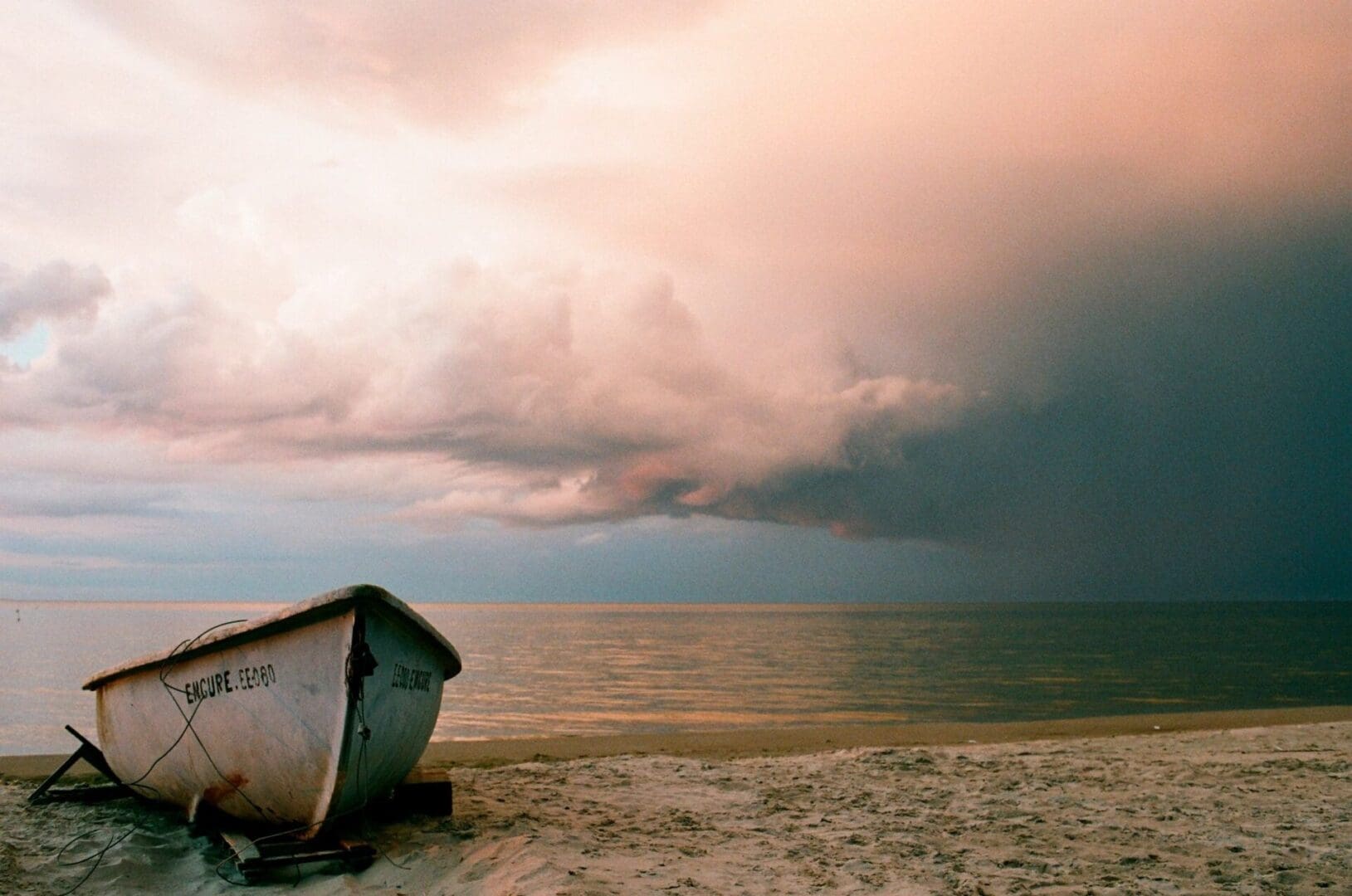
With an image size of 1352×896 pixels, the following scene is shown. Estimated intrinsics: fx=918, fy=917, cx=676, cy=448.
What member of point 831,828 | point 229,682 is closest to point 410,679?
point 229,682

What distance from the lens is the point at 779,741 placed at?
13.2 m

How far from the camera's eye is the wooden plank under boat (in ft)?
20.2

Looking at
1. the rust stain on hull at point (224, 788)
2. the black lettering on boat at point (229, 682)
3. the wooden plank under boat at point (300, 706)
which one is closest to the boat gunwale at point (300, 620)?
the wooden plank under boat at point (300, 706)

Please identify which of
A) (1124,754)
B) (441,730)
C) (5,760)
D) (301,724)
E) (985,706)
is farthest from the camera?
(985,706)

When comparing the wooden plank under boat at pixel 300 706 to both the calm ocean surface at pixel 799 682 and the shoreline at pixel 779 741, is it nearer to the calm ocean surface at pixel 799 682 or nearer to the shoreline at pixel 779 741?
the shoreline at pixel 779 741

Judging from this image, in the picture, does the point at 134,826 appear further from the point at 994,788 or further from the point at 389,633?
the point at 994,788

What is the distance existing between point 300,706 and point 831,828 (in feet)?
13.4

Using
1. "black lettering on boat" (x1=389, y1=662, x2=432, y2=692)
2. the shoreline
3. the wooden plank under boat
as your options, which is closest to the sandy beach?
the shoreline

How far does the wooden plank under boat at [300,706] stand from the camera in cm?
617

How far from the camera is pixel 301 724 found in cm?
631

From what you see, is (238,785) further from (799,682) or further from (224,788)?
(799,682)

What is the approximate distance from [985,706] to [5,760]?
1790 cm

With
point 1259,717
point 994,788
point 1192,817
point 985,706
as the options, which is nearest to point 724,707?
point 985,706

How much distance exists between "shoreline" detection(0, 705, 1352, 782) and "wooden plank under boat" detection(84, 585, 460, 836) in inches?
153
